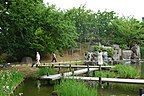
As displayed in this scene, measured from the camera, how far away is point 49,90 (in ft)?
50.6

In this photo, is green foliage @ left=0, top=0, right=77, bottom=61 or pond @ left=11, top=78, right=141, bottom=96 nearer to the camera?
pond @ left=11, top=78, right=141, bottom=96

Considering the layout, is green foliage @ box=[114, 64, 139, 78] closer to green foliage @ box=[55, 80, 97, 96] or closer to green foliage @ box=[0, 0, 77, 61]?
green foliage @ box=[0, 0, 77, 61]

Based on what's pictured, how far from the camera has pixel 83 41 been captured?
4516 centimetres

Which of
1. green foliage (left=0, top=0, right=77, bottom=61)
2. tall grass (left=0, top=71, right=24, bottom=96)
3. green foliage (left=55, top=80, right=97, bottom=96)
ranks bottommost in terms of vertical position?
green foliage (left=55, top=80, right=97, bottom=96)

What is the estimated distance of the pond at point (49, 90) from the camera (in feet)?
46.5

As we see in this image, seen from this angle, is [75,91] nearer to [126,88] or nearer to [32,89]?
[32,89]

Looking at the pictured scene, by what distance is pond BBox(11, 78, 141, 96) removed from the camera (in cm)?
1419

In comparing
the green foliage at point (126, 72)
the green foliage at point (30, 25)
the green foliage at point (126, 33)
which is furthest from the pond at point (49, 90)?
the green foliage at point (126, 33)

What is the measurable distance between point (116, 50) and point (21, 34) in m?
18.9

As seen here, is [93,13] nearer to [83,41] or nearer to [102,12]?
[102,12]

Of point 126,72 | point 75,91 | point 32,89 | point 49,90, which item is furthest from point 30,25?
point 75,91

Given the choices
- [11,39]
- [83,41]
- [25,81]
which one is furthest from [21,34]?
[83,41]

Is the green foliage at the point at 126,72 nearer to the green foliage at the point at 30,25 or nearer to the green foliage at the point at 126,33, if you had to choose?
the green foliage at the point at 30,25

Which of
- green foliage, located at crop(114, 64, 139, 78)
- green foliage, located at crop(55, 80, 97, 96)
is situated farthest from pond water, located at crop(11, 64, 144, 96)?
green foliage, located at crop(55, 80, 97, 96)
